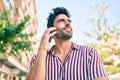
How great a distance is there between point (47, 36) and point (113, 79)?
1313 centimetres

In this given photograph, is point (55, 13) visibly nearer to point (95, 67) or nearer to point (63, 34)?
point (63, 34)

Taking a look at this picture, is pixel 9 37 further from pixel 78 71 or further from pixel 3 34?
pixel 78 71

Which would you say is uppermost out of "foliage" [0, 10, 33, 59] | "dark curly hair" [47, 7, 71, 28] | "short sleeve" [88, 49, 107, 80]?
"dark curly hair" [47, 7, 71, 28]

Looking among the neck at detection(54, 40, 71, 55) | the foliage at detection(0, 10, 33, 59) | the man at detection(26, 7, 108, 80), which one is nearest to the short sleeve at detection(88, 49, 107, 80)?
the man at detection(26, 7, 108, 80)

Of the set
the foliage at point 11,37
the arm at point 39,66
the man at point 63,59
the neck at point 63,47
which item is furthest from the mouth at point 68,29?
the foliage at point 11,37

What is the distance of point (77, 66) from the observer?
8.11 feet

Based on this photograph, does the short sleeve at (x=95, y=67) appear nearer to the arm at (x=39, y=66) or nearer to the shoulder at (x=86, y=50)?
the shoulder at (x=86, y=50)

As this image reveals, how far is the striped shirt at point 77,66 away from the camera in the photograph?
7.91 ft

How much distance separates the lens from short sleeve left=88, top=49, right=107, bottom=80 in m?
2.40

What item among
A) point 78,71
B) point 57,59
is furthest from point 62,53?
point 78,71

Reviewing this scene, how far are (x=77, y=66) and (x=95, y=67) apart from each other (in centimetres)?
15

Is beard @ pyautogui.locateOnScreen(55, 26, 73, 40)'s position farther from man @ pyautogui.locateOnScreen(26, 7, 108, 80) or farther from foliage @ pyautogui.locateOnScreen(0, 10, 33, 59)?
foliage @ pyautogui.locateOnScreen(0, 10, 33, 59)

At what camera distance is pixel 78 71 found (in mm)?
2436

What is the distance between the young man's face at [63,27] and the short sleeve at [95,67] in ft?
1.00
